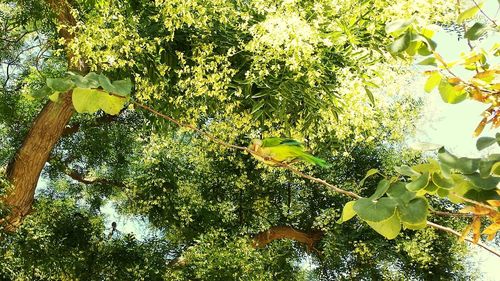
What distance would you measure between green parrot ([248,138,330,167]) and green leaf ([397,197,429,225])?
0.14 metres

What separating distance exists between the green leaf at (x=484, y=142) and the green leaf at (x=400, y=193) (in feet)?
0.33

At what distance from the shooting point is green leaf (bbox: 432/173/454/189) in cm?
60

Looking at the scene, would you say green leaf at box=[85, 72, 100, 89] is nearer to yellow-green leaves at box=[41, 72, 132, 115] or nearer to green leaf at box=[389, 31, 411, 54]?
yellow-green leaves at box=[41, 72, 132, 115]

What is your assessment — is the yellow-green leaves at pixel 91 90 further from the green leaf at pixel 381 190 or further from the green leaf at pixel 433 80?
the green leaf at pixel 433 80

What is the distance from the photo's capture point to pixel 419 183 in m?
0.58

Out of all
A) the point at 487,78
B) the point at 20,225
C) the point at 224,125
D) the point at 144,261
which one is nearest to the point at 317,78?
the point at 224,125

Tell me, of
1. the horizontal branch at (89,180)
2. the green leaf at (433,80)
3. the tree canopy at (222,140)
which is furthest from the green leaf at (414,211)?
the horizontal branch at (89,180)

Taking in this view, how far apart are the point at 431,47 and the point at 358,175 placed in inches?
274

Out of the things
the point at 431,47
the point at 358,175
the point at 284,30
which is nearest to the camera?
the point at 431,47

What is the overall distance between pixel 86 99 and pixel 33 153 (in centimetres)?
488

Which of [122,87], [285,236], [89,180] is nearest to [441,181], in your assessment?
[122,87]

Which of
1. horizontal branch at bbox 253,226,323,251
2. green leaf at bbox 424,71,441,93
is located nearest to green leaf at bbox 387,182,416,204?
green leaf at bbox 424,71,441,93

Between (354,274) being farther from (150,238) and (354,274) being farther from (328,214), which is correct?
(150,238)

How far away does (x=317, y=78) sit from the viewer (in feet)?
11.5
